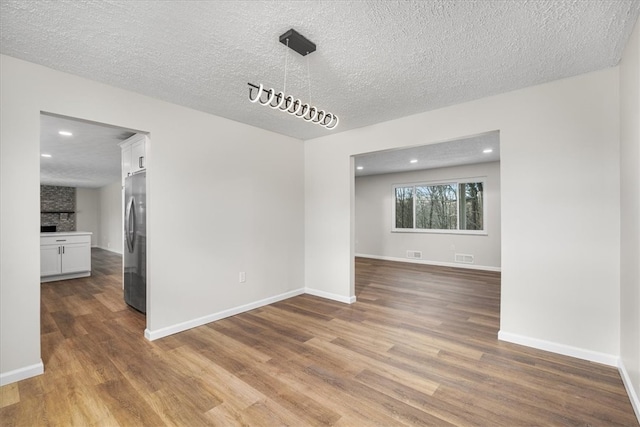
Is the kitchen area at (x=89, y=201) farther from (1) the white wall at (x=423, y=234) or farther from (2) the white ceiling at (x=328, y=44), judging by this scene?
(1) the white wall at (x=423, y=234)

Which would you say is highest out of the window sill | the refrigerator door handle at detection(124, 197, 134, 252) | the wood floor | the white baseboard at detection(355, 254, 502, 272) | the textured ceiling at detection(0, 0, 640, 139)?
the textured ceiling at detection(0, 0, 640, 139)

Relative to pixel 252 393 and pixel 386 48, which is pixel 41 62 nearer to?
pixel 386 48

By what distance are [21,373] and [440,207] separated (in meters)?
7.50

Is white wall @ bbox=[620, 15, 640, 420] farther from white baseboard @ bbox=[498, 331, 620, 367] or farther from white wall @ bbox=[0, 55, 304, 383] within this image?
white wall @ bbox=[0, 55, 304, 383]

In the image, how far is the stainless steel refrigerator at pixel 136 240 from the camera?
11.1ft

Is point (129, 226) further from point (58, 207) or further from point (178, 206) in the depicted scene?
point (58, 207)

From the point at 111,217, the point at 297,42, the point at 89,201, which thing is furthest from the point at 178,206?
the point at 89,201

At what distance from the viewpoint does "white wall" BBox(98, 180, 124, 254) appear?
30.3 feet

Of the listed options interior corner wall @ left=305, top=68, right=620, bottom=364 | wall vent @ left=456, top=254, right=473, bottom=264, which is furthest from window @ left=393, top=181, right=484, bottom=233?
interior corner wall @ left=305, top=68, right=620, bottom=364

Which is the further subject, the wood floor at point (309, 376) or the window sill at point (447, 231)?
A: the window sill at point (447, 231)

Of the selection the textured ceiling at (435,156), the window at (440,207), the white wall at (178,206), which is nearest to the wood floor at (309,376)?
the white wall at (178,206)

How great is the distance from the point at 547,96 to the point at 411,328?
267 centimetres

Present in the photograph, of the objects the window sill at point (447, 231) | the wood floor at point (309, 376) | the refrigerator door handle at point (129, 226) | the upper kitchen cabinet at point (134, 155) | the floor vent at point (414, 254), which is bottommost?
the wood floor at point (309, 376)

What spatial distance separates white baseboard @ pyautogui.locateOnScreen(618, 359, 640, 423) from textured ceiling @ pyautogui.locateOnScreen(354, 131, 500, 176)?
10.4 ft
